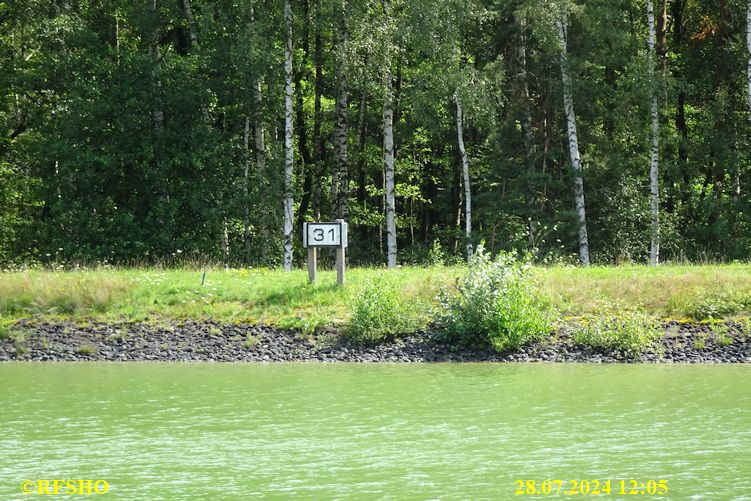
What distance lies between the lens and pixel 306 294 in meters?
21.1

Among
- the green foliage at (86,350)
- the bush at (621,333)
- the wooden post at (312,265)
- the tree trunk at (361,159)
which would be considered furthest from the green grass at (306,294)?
the tree trunk at (361,159)

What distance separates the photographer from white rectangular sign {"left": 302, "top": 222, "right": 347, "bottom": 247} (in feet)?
69.6

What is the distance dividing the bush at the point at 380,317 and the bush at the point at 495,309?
0.61m

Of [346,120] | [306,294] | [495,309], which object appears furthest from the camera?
[346,120]

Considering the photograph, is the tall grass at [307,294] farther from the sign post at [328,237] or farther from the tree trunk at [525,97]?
the tree trunk at [525,97]

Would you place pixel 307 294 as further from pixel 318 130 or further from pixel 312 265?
pixel 318 130

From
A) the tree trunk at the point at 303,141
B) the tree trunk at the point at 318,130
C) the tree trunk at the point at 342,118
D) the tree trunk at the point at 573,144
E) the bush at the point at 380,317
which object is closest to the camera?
the bush at the point at 380,317

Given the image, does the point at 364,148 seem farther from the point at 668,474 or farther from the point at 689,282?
the point at 668,474

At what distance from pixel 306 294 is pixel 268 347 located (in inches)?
78.6

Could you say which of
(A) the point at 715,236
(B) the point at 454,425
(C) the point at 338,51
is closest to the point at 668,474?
(B) the point at 454,425

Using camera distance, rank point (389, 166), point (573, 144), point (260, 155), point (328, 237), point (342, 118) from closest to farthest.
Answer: point (328, 237) → point (389, 166) → point (573, 144) → point (342, 118) → point (260, 155)

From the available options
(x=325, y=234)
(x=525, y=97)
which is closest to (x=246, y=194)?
(x=525, y=97)

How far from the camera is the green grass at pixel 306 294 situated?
65.7 feet

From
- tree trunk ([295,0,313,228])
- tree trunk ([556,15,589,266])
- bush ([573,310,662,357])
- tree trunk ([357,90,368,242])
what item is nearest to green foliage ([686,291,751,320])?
bush ([573,310,662,357])
